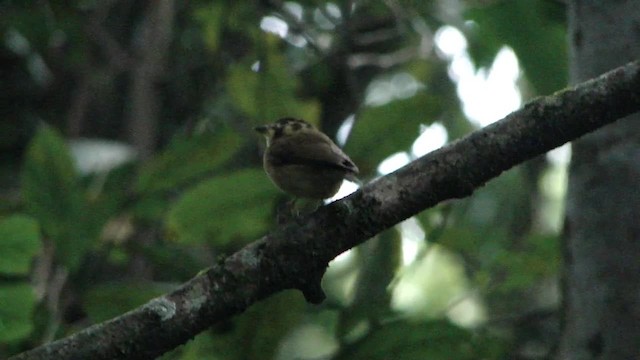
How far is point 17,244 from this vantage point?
3.54m

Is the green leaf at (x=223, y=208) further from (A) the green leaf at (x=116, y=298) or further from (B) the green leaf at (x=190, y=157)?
(A) the green leaf at (x=116, y=298)

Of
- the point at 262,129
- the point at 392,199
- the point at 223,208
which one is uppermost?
the point at 392,199

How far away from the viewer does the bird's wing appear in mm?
3622

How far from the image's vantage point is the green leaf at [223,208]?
414 centimetres

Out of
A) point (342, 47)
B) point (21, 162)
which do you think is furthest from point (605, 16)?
point (21, 162)

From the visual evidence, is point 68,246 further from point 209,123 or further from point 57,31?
point 57,31

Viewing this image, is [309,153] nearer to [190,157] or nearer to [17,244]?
[190,157]

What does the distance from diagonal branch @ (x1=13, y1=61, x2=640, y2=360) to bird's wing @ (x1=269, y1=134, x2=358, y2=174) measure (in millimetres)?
890

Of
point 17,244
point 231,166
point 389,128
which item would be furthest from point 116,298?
point 231,166

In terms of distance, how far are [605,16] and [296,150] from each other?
114cm

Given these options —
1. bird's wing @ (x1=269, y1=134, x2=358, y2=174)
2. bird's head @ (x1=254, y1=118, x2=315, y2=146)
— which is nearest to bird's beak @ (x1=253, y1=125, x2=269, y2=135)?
bird's head @ (x1=254, y1=118, x2=315, y2=146)

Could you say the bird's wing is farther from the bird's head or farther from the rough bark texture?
the rough bark texture

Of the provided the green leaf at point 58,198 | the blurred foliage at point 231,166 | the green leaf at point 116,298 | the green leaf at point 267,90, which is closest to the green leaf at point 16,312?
the blurred foliage at point 231,166

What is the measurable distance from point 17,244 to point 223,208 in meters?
0.89
